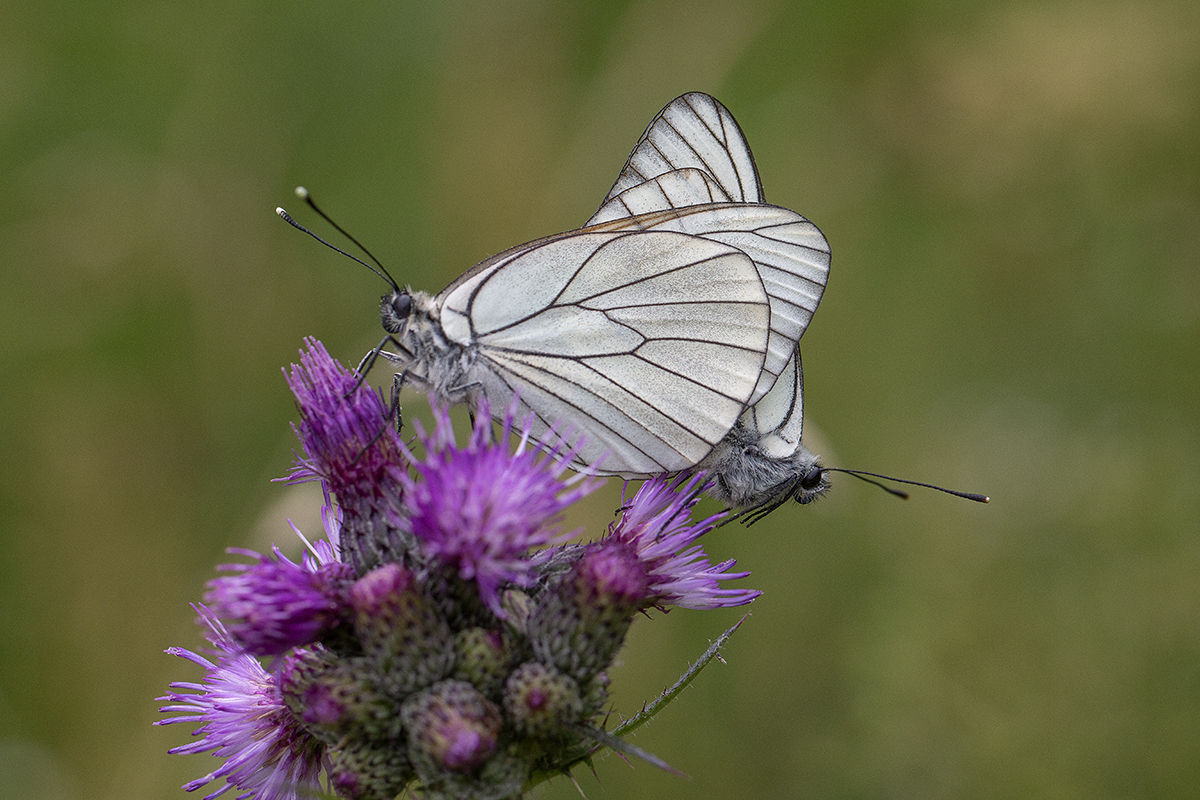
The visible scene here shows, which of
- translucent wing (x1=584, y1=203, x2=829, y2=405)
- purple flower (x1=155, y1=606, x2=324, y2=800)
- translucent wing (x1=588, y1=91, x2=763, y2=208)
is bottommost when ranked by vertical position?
purple flower (x1=155, y1=606, x2=324, y2=800)

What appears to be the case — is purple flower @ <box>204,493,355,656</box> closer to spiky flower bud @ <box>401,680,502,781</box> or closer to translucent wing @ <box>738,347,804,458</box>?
spiky flower bud @ <box>401,680,502,781</box>

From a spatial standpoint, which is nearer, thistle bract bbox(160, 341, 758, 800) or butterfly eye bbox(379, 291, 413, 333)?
thistle bract bbox(160, 341, 758, 800)

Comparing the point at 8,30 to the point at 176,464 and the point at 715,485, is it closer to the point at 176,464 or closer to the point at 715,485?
the point at 176,464

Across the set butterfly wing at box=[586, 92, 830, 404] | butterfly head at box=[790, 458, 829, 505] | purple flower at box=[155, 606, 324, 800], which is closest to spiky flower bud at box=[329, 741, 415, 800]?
purple flower at box=[155, 606, 324, 800]

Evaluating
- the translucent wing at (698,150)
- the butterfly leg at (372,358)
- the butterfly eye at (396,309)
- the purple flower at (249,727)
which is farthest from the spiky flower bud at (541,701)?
the translucent wing at (698,150)

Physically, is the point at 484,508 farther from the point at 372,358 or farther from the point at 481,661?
the point at 372,358

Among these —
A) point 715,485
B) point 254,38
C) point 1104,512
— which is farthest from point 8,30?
point 1104,512
